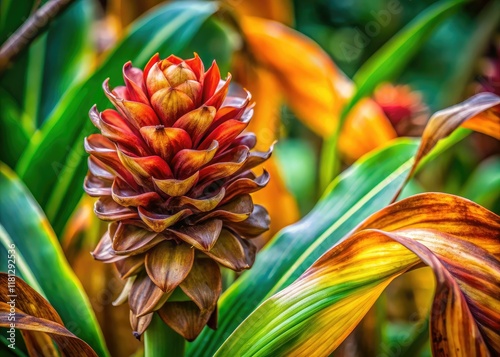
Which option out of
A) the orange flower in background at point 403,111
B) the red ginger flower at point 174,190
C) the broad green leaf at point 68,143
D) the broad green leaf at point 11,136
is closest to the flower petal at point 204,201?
the red ginger flower at point 174,190

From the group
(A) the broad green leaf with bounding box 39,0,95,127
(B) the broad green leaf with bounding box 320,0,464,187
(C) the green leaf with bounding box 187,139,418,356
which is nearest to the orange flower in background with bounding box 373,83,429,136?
(B) the broad green leaf with bounding box 320,0,464,187

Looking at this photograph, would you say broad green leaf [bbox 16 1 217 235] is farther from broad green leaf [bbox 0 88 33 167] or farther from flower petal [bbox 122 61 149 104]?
flower petal [bbox 122 61 149 104]

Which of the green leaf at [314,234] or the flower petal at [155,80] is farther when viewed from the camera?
the green leaf at [314,234]

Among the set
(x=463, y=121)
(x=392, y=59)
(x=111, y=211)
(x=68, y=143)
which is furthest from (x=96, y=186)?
(x=392, y=59)

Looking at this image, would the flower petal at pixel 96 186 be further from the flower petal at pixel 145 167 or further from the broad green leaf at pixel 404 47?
the broad green leaf at pixel 404 47

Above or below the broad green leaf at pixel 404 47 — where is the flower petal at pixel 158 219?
below

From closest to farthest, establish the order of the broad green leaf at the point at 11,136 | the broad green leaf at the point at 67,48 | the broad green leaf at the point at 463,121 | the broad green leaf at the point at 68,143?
1. the broad green leaf at the point at 463,121
2. the broad green leaf at the point at 68,143
3. the broad green leaf at the point at 11,136
4. the broad green leaf at the point at 67,48
